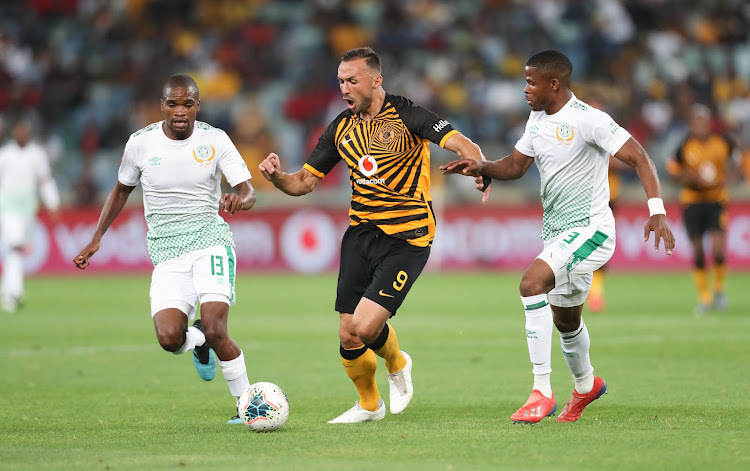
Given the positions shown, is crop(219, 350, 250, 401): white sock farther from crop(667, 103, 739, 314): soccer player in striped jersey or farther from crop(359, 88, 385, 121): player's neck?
crop(667, 103, 739, 314): soccer player in striped jersey

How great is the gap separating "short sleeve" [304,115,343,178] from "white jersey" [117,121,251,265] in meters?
0.53

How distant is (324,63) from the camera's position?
27.3 metres

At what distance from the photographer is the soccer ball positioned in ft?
23.4

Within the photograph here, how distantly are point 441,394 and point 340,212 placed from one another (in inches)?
588

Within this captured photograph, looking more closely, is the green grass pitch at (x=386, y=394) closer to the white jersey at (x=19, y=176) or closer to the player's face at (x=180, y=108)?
the white jersey at (x=19, y=176)

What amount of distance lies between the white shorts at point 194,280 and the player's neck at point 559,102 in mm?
2518

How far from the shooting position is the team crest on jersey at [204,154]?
801 cm

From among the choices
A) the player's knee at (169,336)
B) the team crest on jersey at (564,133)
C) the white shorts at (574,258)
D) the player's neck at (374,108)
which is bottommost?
the player's knee at (169,336)

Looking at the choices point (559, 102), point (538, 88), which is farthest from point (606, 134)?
point (538, 88)

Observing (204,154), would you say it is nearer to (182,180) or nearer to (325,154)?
(182,180)

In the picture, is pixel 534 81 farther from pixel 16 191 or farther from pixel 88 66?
pixel 88 66

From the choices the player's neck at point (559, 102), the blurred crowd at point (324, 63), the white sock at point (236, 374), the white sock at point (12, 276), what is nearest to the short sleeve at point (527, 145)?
the player's neck at point (559, 102)

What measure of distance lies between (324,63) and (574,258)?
20488 mm

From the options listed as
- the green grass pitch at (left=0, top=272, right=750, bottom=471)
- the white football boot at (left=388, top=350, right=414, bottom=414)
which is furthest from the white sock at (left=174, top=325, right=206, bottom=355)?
the white football boot at (left=388, top=350, right=414, bottom=414)
